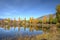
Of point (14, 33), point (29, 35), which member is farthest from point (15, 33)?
point (29, 35)

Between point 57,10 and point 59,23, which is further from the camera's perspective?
point 57,10

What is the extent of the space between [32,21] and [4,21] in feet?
44.5

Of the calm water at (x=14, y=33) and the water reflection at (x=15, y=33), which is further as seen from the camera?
the calm water at (x=14, y=33)

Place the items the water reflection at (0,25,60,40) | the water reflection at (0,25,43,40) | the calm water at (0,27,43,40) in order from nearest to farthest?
the water reflection at (0,25,60,40), the water reflection at (0,25,43,40), the calm water at (0,27,43,40)

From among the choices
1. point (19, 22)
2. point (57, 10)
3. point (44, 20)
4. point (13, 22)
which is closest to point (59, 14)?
point (57, 10)

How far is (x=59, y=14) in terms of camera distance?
43250 millimetres

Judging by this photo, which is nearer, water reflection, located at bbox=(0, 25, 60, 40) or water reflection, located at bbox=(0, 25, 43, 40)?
water reflection, located at bbox=(0, 25, 60, 40)

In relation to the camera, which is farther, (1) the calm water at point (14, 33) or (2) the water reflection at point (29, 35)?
(1) the calm water at point (14, 33)

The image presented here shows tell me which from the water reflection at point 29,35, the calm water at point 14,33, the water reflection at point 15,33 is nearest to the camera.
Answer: the water reflection at point 29,35

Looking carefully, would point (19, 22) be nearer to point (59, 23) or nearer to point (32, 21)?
point (32, 21)

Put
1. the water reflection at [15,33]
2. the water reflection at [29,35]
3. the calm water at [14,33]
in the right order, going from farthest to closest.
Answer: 1. the calm water at [14,33]
2. the water reflection at [15,33]
3. the water reflection at [29,35]

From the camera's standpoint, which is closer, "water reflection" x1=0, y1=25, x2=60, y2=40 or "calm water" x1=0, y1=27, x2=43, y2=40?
"water reflection" x1=0, y1=25, x2=60, y2=40

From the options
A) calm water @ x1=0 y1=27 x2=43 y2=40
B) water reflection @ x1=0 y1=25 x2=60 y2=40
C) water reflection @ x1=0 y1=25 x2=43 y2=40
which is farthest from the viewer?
calm water @ x1=0 y1=27 x2=43 y2=40

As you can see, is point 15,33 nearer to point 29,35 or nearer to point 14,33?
point 14,33
